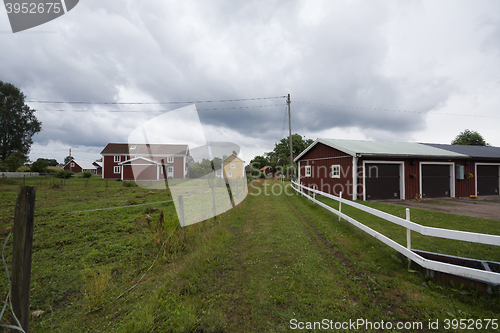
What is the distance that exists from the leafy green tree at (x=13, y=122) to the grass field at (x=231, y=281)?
4295cm

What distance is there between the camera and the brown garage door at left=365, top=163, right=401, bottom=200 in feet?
38.0

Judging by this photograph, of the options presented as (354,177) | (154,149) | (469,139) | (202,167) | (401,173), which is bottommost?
(354,177)

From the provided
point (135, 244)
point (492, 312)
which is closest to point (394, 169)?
point (492, 312)

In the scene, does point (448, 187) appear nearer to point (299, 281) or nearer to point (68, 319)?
point (299, 281)

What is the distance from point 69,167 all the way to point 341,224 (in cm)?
7292

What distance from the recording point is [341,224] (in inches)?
253

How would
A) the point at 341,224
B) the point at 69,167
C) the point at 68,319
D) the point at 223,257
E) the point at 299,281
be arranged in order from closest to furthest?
1. the point at 68,319
2. the point at 299,281
3. the point at 223,257
4. the point at 341,224
5. the point at 69,167

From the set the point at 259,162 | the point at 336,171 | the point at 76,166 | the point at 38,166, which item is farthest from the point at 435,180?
the point at 76,166

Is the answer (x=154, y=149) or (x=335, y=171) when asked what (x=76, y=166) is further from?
(x=154, y=149)

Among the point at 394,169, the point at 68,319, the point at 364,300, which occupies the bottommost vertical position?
the point at 68,319

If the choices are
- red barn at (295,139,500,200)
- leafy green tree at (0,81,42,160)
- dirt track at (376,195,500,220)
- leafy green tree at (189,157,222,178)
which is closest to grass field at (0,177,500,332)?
leafy green tree at (189,157,222,178)

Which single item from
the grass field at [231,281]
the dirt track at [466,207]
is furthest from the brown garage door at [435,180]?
the grass field at [231,281]

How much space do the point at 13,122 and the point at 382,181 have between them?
2080 inches

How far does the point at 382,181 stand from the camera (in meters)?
11.8
